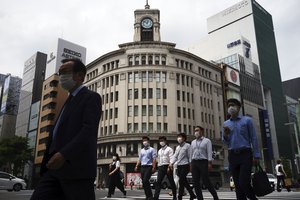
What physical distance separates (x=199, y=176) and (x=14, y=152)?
4072 centimetres

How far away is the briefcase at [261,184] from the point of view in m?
4.28

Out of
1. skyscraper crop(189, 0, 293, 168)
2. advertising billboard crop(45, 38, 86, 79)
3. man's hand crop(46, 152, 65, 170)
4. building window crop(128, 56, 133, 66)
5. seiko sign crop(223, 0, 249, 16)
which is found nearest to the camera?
man's hand crop(46, 152, 65, 170)

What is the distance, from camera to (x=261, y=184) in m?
4.34

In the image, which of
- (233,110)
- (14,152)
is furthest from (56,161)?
(14,152)

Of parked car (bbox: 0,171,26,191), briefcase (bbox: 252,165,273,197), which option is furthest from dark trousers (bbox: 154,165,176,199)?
parked car (bbox: 0,171,26,191)

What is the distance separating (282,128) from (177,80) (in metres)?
44.6

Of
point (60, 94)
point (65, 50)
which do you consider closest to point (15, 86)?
point (65, 50)

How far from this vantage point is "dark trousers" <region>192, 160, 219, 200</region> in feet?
19.9

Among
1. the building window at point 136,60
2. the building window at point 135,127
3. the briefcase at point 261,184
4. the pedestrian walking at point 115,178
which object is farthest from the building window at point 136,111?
the briefcase at point 261,184

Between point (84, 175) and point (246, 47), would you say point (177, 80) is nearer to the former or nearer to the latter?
point (246, 47)

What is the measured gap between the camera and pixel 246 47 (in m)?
72.4

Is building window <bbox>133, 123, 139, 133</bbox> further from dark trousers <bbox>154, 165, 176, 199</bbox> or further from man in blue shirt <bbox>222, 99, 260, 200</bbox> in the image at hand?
man in blue shirt <bbox>222, 99, 260, 200</bbox>

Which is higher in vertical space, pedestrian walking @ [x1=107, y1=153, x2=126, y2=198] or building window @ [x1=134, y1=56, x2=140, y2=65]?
building window @ [x1=134, y1=56, x2=140, y2=65]

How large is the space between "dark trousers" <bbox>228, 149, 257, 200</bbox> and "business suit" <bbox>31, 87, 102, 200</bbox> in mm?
2861
